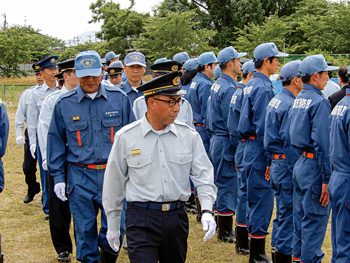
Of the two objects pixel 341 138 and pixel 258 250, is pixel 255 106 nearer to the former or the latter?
pixel 341 138

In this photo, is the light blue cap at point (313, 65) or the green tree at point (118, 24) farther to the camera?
the green tree at point (118, 24)

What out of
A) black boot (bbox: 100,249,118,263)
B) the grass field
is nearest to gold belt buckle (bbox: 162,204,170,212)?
black boot (bbox: 100,249,118,263)

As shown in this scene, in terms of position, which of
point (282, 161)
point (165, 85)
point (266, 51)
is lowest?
point (282, 161)

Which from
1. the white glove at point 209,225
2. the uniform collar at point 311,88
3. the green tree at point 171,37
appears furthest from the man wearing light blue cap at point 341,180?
the green tree at point 171,37

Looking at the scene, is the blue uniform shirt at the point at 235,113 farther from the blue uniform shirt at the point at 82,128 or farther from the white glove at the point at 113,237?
the white glove at the point at 113,237

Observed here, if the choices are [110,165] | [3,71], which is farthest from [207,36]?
[110,165]

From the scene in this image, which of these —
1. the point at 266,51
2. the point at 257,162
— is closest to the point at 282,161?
the point at 257,162

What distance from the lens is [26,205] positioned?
385 inches

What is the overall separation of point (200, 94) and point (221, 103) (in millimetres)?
1276

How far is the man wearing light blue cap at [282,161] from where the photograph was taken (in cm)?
561

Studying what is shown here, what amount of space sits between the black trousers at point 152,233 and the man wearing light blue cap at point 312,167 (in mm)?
1876

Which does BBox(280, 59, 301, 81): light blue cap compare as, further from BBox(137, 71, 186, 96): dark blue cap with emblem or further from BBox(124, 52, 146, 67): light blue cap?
BBox(124, 52, 146, 67): light blue cap

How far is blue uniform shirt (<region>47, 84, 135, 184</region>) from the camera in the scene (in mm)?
5094

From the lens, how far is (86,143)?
201 inches
